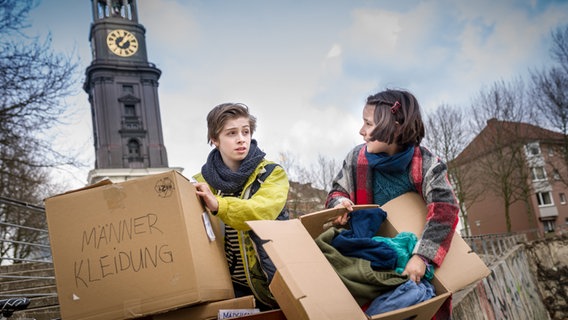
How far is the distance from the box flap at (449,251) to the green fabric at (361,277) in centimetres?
30

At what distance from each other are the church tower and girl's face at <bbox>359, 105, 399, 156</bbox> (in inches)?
1466

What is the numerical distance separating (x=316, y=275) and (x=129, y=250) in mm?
807

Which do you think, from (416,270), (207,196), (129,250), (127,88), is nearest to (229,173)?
(207,196)

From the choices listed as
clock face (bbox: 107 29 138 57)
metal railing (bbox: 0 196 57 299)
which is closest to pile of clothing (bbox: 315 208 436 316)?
metal railing (bbox: 0 196 57 299)

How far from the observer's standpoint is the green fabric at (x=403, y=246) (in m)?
2.21

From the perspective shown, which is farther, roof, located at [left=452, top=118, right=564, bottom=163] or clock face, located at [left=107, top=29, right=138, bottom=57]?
clock face, located at [left=107, top=29, right=138, bottom=57]

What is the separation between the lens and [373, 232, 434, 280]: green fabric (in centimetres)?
221

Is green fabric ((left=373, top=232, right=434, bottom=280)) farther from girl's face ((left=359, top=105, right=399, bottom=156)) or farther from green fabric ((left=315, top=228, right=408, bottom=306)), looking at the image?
girl's face ((left=359, top=105, right=399, bottom=156))

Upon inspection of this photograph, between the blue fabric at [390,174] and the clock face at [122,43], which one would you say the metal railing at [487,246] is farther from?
the clock face at [122,43]

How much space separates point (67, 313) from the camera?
2.05 metres

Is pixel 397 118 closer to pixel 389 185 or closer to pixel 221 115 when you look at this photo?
pixel 389 185

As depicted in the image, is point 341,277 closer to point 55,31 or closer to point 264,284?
point 264,284

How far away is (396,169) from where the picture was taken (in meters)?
2.62

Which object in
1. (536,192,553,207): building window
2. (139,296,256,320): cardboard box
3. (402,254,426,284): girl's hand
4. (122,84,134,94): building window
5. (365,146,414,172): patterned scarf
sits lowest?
(139,296,256,320): cardboard box
